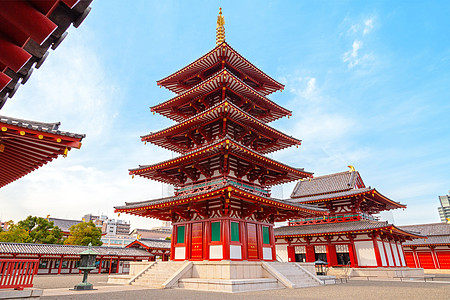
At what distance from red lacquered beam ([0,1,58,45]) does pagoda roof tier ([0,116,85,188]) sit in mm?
4750

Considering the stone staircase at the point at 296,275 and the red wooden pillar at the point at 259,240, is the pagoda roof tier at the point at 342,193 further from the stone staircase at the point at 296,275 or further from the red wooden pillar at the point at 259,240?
the red wooden pillar at the point at 259,240

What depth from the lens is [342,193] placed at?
106 ft

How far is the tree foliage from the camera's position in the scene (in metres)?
41.6

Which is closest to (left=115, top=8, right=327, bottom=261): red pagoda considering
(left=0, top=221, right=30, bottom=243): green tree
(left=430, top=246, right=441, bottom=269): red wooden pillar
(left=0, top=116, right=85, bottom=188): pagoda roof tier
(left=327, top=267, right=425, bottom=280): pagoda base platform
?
(left=0, top=116, right=85, bottom=188): pagoda roof tier

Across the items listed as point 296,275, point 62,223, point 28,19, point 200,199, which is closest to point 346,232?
point 296,275

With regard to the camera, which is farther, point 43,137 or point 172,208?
point 172,208

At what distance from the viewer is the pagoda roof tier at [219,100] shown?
22.1 metres

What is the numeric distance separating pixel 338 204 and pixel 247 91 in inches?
730

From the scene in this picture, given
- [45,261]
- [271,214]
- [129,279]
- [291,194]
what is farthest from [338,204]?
[45,261]

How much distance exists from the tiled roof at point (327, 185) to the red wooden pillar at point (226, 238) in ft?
67.3

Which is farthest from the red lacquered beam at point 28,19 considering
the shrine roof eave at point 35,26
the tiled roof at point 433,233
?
the tiled roof at point 433,233

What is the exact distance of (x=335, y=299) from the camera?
1225 centimetres

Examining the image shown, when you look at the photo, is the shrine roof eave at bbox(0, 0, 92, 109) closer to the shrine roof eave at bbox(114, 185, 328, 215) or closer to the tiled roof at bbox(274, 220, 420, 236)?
the shrine roof eave at bbox(114, 185, 328, 215)

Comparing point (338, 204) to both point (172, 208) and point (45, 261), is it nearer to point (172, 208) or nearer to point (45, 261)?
point (172, 208)
